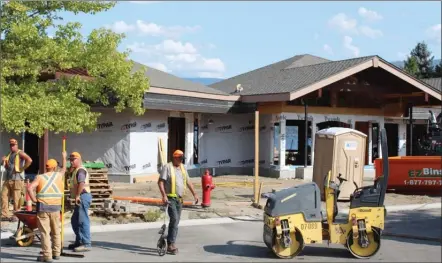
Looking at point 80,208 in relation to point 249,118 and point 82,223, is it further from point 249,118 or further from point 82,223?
point 249,118

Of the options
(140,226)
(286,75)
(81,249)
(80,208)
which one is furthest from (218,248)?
(286,75)

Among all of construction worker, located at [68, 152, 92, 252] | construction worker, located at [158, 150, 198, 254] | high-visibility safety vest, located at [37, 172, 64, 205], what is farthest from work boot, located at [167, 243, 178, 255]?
high-visibility safety vest, located at [37, 172, 64, 205]

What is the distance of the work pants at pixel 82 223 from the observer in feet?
30.4

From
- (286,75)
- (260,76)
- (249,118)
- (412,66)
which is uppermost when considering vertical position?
(412,66)

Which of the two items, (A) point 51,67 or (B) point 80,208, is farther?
(A) point 51,67

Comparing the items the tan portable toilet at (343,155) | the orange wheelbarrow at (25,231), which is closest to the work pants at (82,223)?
the orange wheelbarrow at (25,231)

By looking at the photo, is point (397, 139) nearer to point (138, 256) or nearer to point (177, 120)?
point (177, 120)

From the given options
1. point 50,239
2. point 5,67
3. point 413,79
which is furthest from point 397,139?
point 50,239

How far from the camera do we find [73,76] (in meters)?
14.1

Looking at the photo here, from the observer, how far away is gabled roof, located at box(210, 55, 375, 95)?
75.4 ft

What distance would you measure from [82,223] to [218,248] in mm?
2290

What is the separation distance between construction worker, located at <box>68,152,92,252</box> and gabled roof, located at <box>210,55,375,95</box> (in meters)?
13.4

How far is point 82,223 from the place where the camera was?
927 cm

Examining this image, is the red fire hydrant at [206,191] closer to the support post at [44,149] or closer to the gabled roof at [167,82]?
the support post at [44,149]
